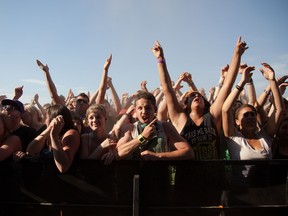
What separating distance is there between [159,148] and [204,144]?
0.66 meters

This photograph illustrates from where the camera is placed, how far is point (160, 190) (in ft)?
7.77

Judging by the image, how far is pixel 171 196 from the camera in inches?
93.0

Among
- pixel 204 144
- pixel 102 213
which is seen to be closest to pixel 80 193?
pixel 102 213

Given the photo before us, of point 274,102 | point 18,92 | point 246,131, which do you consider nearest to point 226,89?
point 246,131

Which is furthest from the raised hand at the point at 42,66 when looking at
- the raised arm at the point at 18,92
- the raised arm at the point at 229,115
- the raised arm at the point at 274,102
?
the raised arm at the point at 274,102

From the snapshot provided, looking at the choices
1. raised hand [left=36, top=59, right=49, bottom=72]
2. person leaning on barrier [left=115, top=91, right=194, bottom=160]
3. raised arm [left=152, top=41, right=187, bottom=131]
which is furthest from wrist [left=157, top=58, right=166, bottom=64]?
raised hand [left=36, top=59, right=49, bottom=72]

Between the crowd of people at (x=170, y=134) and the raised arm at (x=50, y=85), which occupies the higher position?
the raised arm at (x=50, y=85)

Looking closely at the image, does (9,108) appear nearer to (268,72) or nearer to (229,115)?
(229,115)

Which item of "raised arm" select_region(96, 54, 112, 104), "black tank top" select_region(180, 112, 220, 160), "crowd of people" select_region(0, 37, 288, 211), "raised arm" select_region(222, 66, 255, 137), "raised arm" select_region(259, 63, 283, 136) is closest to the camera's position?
"crowd of people" select_region(0, 37, 288, 211)

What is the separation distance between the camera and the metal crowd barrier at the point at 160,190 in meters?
2.34

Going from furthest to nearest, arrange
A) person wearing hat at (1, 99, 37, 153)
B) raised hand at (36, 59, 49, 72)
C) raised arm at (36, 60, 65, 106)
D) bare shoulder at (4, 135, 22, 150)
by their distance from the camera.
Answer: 1. raised hand at (36, 59, 49, 72)
2. raised arm at (36, 60, 65, 106)
3. person wearing hat at (1, 99, 37, 153)
4. bare shoulder at (4, 135, 22, 150)

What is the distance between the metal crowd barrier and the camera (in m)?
2.34

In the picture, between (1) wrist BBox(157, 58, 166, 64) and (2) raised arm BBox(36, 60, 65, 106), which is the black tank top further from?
(2) raised arm BBox(36, 60, 65, 106)

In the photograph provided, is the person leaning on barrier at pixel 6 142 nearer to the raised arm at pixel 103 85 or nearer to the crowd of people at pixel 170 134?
the crowd of people at pixel 170 134
